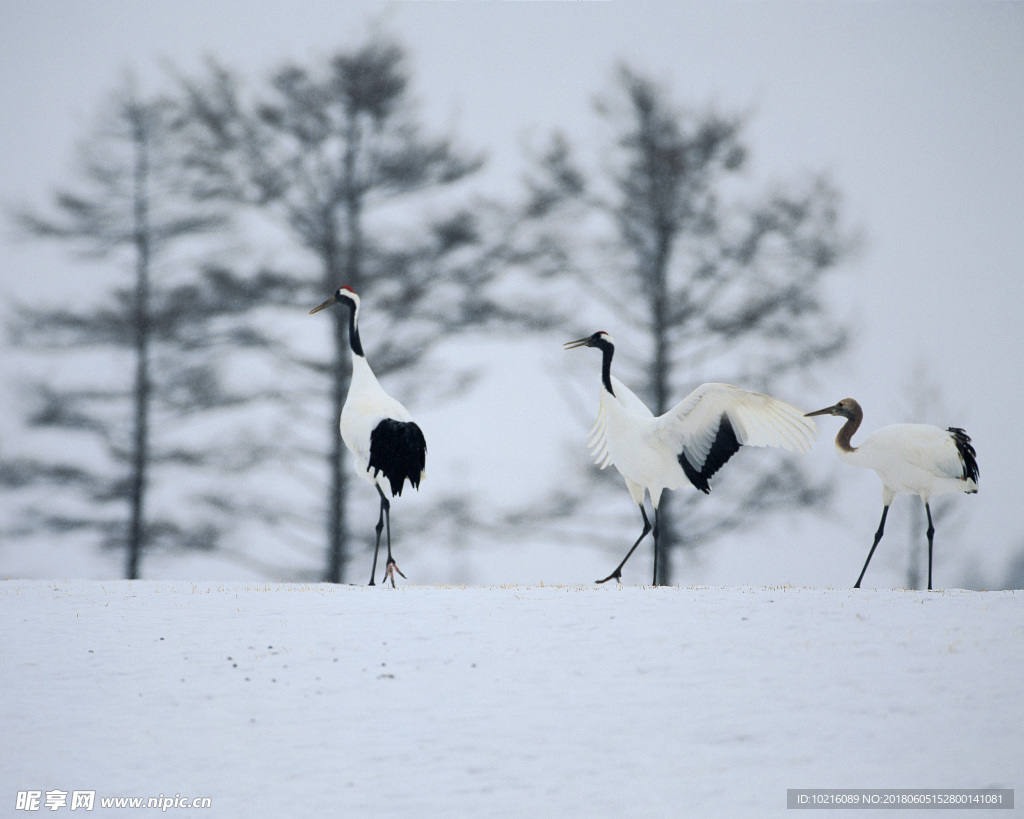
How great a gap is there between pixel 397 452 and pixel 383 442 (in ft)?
0.63

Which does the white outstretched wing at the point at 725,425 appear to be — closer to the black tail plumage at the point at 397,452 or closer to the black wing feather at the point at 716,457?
the black wing feather at the point at 716,457

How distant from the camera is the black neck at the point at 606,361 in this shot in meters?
11.1

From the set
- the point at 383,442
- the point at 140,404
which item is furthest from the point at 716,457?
the point at 140,404

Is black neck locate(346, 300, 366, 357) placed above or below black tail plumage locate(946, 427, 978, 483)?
above

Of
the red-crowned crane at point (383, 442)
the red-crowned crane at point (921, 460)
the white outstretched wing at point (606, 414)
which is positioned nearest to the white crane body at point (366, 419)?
the red-crowned crane at point (383, 442)

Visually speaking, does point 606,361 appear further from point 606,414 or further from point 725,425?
point 725,425

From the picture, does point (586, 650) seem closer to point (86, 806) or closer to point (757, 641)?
point (757, 641)

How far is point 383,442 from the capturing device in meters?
11.3

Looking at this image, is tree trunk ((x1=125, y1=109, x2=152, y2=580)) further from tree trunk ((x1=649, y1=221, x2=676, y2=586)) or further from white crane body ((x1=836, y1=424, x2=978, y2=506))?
white crane body ((x1=836, y1=424, x2=978, y2=506))

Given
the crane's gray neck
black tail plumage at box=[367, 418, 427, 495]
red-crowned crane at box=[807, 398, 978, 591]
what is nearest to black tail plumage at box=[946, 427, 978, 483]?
red-crowned crane at box=[807, 398, 978, 591]

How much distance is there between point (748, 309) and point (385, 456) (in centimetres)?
620

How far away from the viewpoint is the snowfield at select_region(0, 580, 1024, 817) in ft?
20.6

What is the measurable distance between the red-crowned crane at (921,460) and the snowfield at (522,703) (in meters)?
1.82

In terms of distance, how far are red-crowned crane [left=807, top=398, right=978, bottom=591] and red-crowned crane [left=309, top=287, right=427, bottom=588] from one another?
15.6 ft
